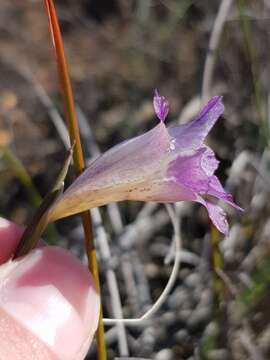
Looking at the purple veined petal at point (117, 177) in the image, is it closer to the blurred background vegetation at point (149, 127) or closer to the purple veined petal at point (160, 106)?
the purple veined petal at point (160, 106)

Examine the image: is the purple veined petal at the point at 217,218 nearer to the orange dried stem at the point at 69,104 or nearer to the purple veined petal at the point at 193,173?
the purple veined petal at the point at 193,173

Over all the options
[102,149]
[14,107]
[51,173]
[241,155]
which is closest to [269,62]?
[241,155]

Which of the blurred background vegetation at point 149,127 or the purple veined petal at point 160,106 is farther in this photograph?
the blurred background vegetation at point 149,127

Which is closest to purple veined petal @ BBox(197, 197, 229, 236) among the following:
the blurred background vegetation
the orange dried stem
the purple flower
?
the purple flower

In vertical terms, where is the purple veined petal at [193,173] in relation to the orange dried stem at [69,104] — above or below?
below

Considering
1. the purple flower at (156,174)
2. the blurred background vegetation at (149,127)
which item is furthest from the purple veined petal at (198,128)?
the blurred background vegetation at (149,127)

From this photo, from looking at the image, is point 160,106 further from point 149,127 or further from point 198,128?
point 149,127

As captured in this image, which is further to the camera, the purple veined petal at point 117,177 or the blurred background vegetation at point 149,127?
the blurred background vegetation at point 149,127

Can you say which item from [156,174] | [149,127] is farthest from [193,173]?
[149,127]

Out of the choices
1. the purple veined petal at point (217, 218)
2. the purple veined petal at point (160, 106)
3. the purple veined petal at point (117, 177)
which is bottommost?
the purple veined petal at point (217, 218)
